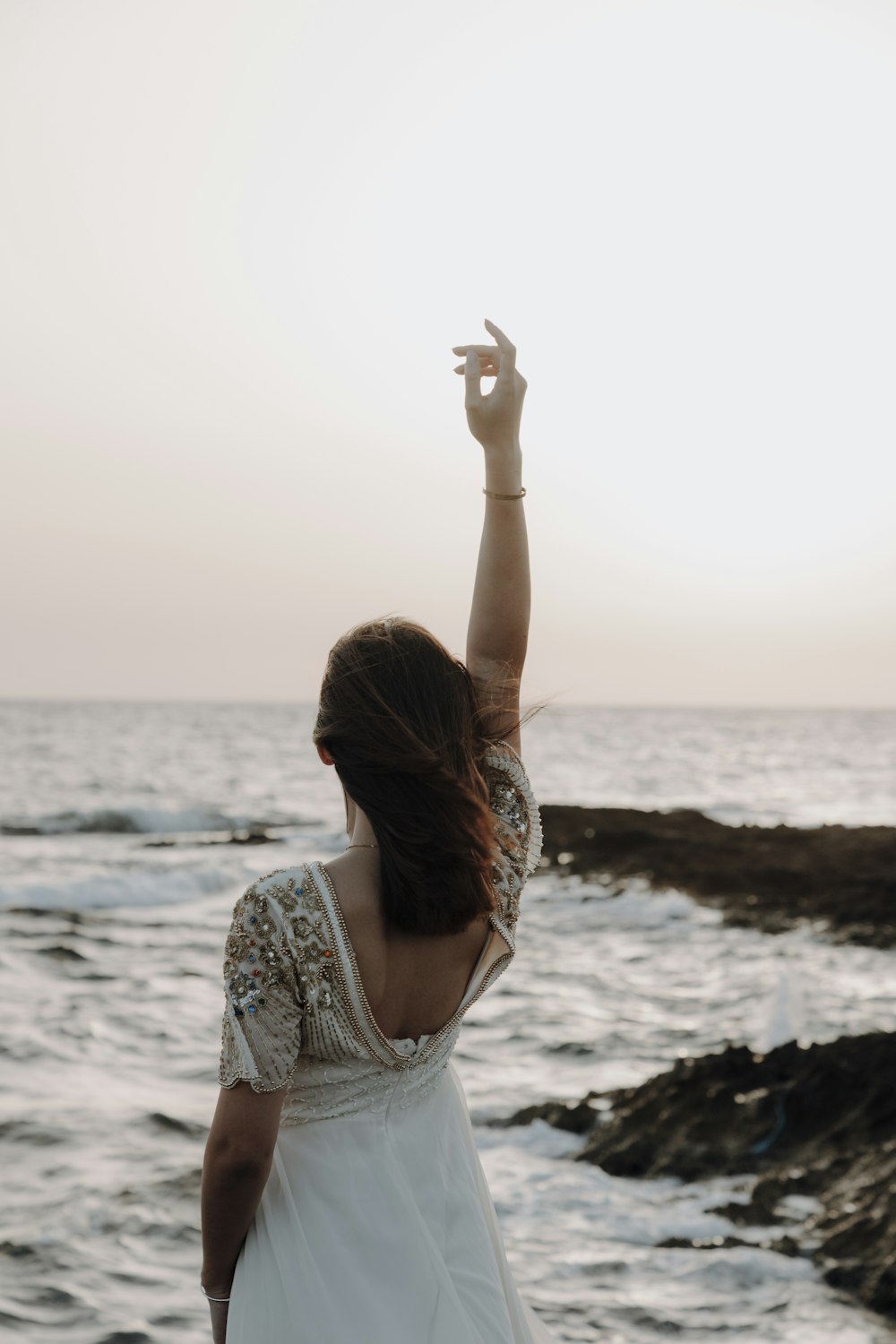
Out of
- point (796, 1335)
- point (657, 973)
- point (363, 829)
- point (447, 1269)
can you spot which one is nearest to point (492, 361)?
point (363, 829)

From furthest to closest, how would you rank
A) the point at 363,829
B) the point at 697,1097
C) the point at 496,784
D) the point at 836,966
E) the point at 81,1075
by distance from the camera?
1. the point at 836,966
2. the point at 81,1075
3. the point at 697,1097
4. the point at 496,784
5. the point at 363,829

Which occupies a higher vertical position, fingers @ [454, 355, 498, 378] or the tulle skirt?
fingers @ [454, 355, 498, 378]

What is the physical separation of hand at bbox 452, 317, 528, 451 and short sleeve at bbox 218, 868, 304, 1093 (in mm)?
990

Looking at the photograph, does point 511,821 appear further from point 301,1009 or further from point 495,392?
point 495,392

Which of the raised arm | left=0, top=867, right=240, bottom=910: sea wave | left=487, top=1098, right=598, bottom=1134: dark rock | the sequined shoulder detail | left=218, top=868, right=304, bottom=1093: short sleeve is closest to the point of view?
left=218, top=868, right=304, bottom=1093: short sleeve

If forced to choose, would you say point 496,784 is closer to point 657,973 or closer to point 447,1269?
point 447,1269

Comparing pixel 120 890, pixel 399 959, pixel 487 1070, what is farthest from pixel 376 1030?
pixel 120 890

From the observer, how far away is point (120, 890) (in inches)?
738

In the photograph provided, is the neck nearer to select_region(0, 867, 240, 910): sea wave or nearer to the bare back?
the bare back

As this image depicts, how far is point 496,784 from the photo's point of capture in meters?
2.29

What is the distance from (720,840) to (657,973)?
10496 millimetres

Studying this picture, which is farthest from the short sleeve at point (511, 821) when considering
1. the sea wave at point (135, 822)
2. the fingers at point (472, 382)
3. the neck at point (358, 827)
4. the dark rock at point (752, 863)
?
the sea wave at point (135, 822)

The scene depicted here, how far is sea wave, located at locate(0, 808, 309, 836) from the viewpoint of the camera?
28.5m

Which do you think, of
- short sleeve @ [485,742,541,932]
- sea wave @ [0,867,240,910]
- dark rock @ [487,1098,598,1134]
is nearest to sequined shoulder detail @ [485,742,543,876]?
short sleeve @ [485,742,541,932]
